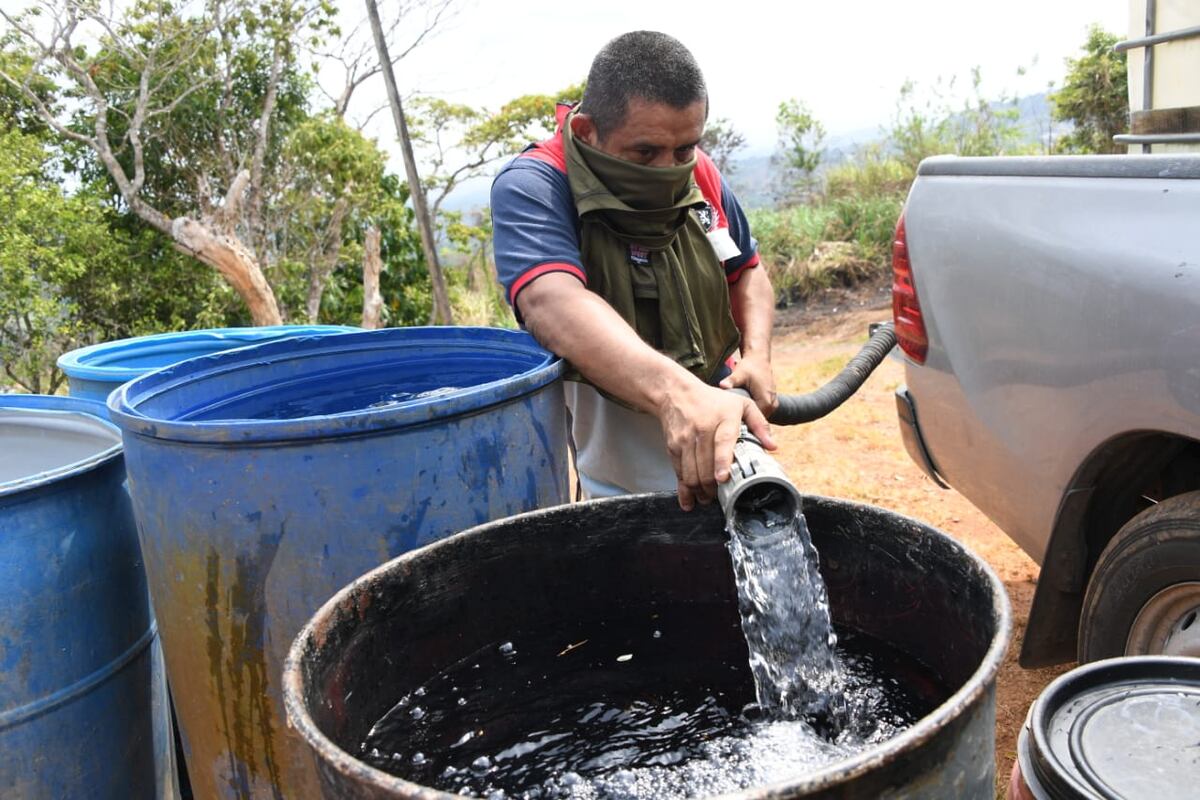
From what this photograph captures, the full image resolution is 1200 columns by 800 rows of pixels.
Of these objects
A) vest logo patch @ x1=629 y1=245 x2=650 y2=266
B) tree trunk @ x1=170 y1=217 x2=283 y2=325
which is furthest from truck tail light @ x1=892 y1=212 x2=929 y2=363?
tree trunk @ x1=170 y1=217 x2=283 y2=325

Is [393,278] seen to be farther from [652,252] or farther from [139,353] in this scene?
[652,252]

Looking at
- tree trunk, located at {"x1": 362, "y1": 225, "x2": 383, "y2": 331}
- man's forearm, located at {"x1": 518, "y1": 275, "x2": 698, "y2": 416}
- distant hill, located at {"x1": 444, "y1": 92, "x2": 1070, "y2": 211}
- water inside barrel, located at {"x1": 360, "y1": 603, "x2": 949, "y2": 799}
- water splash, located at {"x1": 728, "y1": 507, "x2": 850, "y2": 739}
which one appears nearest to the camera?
water inside barrel, located at {"x1": 360, "y1": 603, "x2": 949, "y2": 799}

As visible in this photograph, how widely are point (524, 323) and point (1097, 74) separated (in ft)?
38.9

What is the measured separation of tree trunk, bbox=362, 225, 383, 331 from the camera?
11750mm

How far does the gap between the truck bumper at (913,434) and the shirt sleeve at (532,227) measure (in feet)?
4.12

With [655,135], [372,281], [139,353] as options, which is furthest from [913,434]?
[372,281]

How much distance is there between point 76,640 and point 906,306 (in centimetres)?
236

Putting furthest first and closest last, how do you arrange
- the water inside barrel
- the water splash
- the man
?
the man → the water splash → the water inside barrel

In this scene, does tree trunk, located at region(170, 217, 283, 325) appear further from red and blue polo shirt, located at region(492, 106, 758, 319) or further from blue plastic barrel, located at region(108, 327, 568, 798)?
blue plastic barrel, located at region(108, 327, 568, 798)

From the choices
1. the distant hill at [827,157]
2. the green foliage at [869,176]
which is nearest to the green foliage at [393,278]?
the distant hill at [827,157]

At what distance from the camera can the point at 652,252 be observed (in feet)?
8.01

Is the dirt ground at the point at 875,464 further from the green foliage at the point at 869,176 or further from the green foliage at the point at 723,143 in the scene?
the green foliage at the point at 723,143

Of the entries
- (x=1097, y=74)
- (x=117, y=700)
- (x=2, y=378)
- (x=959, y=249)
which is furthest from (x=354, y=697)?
(x=1097, y=74)

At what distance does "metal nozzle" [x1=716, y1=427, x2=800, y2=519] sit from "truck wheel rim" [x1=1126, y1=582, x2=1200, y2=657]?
1.06m
